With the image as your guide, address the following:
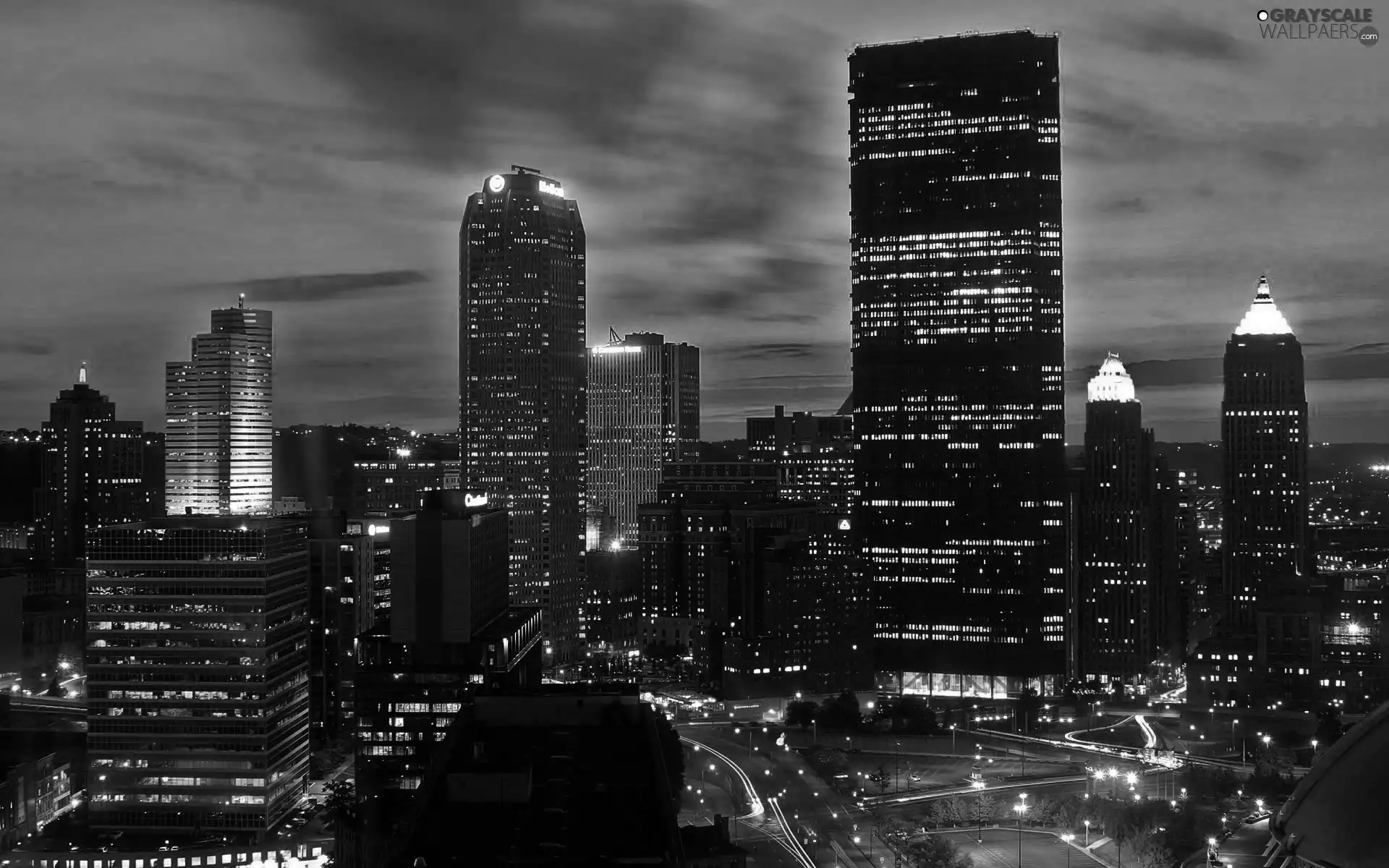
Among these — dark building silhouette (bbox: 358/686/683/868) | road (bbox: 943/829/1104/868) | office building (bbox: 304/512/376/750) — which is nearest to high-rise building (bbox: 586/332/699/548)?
office building (bbox: 304/512/376/750)

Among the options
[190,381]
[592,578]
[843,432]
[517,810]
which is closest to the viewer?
[517,810]

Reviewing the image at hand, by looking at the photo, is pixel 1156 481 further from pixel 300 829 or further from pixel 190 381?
pixel 190 381

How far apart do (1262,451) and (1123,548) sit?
45.3 ft

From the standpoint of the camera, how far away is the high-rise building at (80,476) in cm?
11375

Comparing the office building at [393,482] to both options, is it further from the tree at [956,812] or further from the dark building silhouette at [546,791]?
the dark building silhouette at [546,791]

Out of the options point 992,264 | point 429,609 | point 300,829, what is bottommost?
point 300,829

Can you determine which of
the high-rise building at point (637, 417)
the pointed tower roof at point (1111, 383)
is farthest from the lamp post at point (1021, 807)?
the high-rise building at point (637, 417)

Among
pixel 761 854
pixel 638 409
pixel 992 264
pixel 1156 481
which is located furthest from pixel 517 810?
pixel 638 409

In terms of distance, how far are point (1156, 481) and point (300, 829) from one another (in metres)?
56.2

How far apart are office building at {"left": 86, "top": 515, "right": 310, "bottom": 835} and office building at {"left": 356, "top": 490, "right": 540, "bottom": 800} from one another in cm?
470

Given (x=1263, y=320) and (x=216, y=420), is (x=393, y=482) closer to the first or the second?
(x=216, y=420)

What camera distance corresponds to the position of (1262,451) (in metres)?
88.4

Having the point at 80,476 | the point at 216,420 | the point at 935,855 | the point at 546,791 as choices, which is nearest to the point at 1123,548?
the point at 935,855

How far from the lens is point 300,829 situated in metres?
51.8
